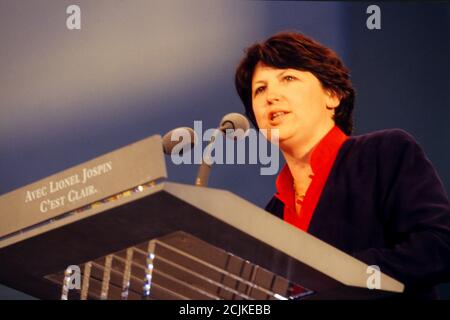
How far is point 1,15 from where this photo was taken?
8.99 ft

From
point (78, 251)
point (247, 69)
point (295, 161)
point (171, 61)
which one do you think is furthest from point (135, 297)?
point (171, 61)

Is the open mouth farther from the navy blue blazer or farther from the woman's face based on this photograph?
the navy blue blazer

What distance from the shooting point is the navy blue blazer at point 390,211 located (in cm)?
175

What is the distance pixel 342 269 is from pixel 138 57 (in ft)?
4.28

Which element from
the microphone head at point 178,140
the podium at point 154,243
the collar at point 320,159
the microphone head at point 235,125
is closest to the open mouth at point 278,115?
the collar at point 320,159

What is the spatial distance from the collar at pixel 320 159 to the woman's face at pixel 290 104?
4cm

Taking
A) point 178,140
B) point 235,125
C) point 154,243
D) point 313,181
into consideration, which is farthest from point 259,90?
point 154,243

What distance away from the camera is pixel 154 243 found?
4.97 ft

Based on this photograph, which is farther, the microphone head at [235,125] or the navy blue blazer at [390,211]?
the microphone head at [235,125]

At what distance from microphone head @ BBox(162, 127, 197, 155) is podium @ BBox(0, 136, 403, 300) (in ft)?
0.77

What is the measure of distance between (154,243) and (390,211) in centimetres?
62

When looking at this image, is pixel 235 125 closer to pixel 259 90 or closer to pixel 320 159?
pixel 320 159

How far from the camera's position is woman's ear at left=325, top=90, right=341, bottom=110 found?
2379mm

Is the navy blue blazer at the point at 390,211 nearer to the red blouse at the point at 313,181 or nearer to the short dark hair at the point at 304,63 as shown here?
the red blouse at the point at 313,181
